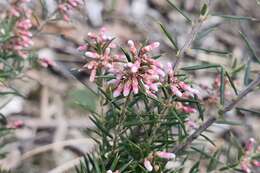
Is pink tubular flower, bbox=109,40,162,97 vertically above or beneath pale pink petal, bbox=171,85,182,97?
above

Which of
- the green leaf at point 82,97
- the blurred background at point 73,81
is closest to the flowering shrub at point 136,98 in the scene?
the blurred background at point 73,81

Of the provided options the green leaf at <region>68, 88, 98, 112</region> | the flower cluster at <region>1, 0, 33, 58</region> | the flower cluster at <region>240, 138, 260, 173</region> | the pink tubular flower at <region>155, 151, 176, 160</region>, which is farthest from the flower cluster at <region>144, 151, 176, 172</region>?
the green leaf at <region>68, 88, 98, 112</region>

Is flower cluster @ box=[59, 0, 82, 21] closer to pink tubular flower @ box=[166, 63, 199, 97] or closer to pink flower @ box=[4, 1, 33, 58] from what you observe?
pink flower @ box=[4, 1, 33, 58]

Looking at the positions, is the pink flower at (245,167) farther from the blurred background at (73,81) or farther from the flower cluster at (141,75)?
the blurred background at (73,81)

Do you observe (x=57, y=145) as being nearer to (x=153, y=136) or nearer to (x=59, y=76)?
(x=59, y=76)

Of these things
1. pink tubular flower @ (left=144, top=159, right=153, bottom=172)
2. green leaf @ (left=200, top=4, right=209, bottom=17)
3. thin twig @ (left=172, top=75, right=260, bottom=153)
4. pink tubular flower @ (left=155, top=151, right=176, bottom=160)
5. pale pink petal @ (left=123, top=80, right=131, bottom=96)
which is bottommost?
pink tubular flower @ (left=144, top=159, right=153, bottom=172)
